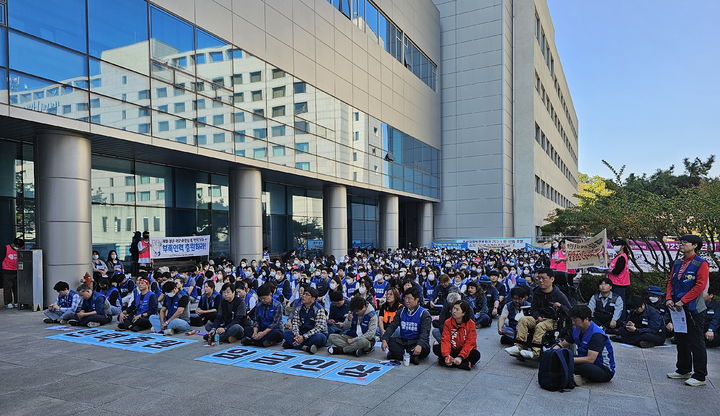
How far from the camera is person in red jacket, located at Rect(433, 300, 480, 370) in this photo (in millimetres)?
7188

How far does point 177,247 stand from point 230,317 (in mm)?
9681

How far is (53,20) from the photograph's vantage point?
43.1 feet

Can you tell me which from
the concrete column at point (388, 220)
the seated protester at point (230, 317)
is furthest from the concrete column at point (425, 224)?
the seated protester at point (230, 317)

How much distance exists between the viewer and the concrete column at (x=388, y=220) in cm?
3416

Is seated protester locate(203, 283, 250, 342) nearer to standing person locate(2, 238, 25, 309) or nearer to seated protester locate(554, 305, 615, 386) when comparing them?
seated protester locate(554, 305, 615, 386)

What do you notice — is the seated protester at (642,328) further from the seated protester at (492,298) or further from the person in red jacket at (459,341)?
the person in red jacket at (459,341)

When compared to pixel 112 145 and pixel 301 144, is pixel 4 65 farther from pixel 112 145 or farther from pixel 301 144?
pixel 301 144

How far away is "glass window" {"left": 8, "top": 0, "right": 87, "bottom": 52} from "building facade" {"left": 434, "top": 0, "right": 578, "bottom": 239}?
31703 mm

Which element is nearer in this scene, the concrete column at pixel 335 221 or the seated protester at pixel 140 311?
the seated protester at pixel 140 311

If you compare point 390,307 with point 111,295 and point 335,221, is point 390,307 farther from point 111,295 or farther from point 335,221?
point 335,221

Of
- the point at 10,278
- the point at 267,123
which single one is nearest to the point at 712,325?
the point at 267,123

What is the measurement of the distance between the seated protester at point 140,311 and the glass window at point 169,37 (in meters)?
9.28

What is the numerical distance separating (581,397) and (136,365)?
6.77 meters

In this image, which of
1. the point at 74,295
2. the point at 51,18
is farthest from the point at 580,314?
the point at 51,18
